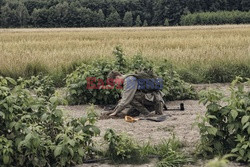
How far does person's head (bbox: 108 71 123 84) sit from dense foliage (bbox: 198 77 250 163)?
293 cm

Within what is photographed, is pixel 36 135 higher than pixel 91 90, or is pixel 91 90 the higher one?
pixel 36 135

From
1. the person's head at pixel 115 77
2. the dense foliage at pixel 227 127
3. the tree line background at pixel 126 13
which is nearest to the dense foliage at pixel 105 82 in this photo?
the person's head at pixel 115 77

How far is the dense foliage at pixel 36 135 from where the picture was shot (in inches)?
210

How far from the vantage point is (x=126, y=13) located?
94938 mm

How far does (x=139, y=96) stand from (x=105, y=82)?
1735 millimetres

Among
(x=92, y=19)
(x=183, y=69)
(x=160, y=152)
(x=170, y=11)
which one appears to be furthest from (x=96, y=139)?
(x=170, y=11)

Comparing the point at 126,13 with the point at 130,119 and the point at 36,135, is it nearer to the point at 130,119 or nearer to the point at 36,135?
the point at 130,119

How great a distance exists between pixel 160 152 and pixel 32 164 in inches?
65.0

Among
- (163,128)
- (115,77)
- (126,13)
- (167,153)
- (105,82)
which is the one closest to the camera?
(167,153)

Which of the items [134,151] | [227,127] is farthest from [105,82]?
[227,127]

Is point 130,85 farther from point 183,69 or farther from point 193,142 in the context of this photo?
point 183,69

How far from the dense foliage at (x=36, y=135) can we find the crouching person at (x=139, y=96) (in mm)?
2384

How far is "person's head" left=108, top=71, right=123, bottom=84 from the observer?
8.66 metres

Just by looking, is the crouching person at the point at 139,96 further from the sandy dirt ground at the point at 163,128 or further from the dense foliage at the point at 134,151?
the dense foliage at the point at 134,151
